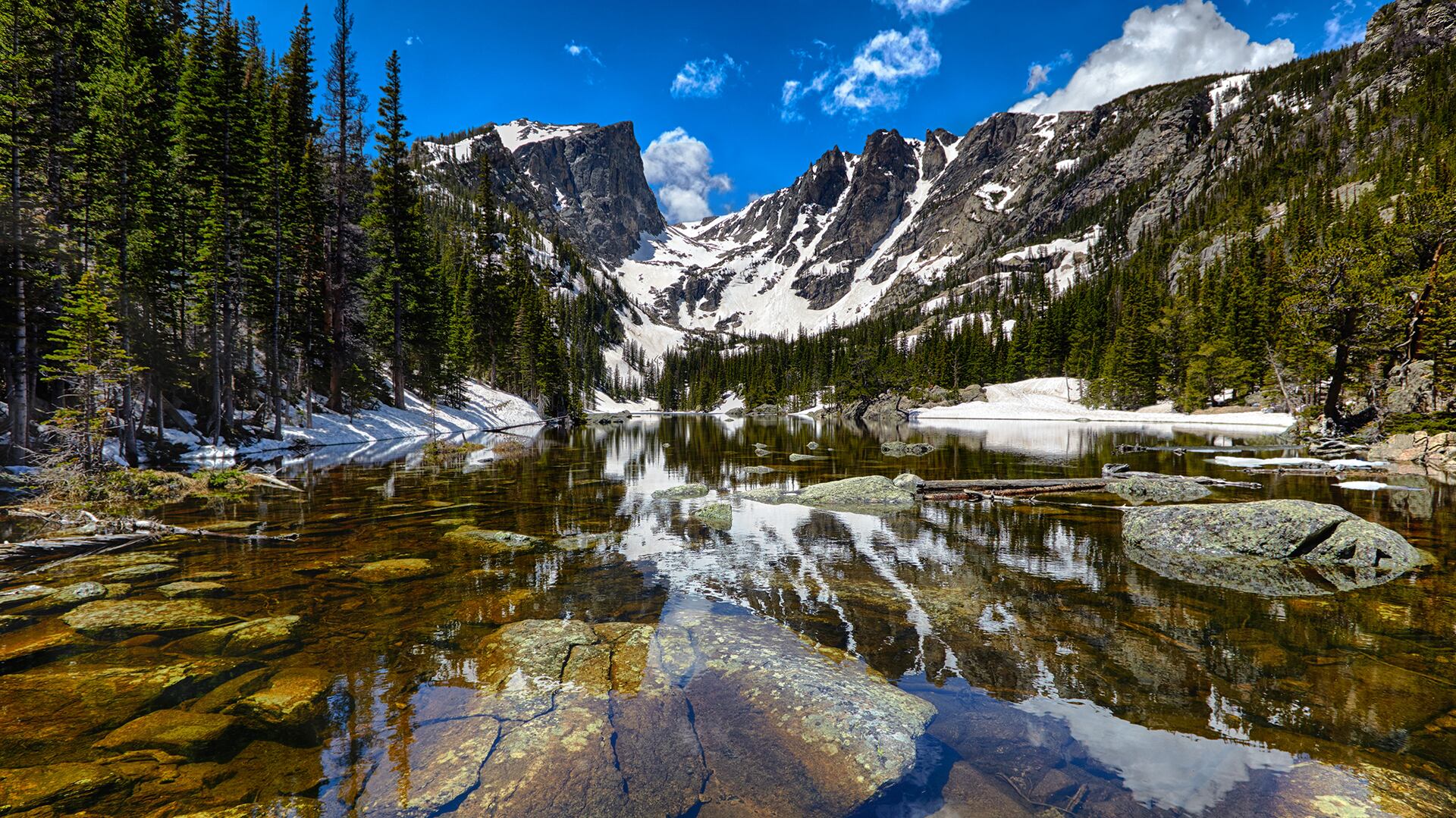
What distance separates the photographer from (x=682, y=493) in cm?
1895

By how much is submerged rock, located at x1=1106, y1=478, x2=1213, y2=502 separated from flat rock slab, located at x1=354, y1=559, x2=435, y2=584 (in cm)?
1954

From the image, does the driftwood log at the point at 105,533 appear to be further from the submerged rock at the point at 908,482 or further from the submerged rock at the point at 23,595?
the submerged rock at the point at 908,482

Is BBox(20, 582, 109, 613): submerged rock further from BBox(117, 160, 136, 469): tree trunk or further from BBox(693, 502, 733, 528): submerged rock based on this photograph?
BBox(117, 160, 136, 469): tree trunk

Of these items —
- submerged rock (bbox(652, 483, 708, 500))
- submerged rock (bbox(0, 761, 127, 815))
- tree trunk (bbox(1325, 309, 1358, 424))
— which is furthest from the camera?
tree trunk (bbox(1325, 309, 1358, 424))

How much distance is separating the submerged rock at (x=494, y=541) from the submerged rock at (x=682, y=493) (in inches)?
253

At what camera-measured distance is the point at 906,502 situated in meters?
16.8

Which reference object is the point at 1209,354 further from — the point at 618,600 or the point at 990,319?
the point at 990,319

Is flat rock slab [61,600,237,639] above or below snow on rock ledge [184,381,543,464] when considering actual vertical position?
below

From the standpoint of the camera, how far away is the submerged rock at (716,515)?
47.1 ft

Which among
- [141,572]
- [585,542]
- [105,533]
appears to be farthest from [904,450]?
[105,533]

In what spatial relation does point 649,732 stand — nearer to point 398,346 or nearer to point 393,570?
point 393,570

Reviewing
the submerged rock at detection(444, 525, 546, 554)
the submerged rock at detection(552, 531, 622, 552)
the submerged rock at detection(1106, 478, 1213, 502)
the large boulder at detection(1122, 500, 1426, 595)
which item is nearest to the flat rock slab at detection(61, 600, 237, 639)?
the submerged rock at detection(444, 525, 546, 554)

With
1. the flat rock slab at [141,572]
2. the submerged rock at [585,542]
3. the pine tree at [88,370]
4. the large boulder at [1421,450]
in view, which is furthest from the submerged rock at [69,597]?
the large boulder at [1421,450]

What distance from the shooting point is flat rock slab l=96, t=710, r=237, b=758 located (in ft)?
14.7
